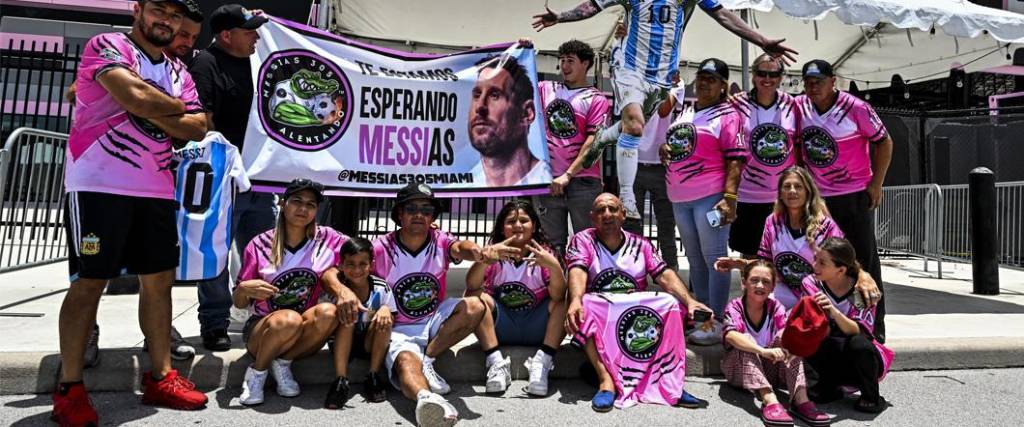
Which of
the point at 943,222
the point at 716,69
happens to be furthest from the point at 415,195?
the point at 943,222

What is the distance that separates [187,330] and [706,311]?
3.17 m

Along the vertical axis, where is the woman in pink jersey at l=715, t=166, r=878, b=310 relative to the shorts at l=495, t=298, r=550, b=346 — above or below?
above

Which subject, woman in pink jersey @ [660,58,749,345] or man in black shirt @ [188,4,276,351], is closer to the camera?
man in black shirt @ [188,4,276,351]

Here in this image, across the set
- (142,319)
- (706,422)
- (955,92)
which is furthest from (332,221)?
(955,92)

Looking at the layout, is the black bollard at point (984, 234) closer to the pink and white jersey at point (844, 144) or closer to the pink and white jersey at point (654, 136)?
the pink and white jersey at point (844, 144)

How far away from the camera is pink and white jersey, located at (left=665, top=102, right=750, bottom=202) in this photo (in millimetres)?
4113

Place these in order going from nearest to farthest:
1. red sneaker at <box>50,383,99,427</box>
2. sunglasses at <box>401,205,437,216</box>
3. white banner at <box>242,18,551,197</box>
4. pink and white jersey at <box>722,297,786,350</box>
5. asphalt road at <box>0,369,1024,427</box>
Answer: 1. red sneaker at <box>50,383,99,427</box>
2. asphalt road at <box>0,369,1024,427</box>
3. pink and white jersey at <box>722,297,786,350</box>
4. sunglasses at <box>401,205,437,216</box>
5. white banner at <box>242,18,551,197</box>

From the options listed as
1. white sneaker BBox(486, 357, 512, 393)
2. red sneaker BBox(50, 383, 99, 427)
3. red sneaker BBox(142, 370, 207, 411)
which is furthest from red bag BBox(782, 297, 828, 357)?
red sneaker BBox(50, 383, 99, 427)

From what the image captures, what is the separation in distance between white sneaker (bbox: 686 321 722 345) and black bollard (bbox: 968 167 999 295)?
408 cm

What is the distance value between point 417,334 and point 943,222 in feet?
25.7

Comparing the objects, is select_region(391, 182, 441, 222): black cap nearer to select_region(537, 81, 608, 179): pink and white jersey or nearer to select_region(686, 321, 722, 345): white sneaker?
select_region(537, 81, 608, 179): pink and white jersey

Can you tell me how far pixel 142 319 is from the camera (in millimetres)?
3133

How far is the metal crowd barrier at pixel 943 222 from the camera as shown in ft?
25.8

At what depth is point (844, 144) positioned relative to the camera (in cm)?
427
